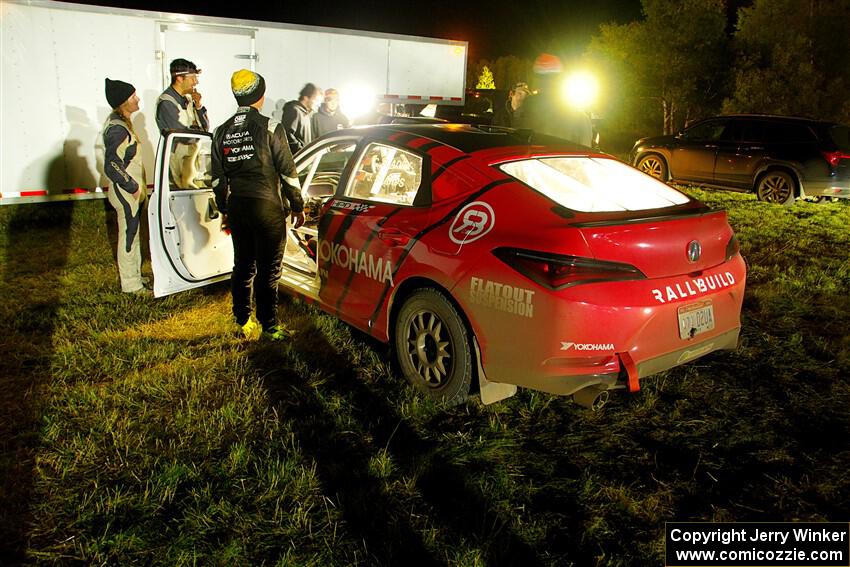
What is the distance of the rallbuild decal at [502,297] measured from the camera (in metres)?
2.72

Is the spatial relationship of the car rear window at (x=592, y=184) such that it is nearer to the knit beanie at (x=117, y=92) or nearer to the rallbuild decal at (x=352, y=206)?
the rallbuild decal at (x=352, y=206)

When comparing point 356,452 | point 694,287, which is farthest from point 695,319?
point 356,452

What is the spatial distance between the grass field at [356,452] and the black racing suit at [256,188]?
2.02ft

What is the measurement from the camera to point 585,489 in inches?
103

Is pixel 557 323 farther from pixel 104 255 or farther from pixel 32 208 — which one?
pixel 32 208

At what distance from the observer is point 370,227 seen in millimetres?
3664

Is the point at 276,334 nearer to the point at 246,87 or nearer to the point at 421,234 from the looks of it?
the point at 421,234

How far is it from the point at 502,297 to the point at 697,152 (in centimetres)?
1042

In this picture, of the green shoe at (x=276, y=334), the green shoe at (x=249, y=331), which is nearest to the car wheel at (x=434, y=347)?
the green shoe at (x=276, y=334)

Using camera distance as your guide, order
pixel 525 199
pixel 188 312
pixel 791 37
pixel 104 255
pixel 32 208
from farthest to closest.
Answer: pixel 791 37 < pixel 32 208 < pixel 104 255 < pixel 188 312 < pixel 525 199

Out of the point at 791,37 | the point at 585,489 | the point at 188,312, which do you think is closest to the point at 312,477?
the point at 585,489

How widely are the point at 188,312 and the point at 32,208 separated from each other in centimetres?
533

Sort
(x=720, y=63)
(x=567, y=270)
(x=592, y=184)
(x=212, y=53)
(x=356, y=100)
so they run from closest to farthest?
1. (x=567, y=270)
2. (x=592, y=184)
3. (x=212, y=53)
4. (x=356, y=100)
5. (x=720, y=63)

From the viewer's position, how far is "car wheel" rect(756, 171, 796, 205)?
400 inches
